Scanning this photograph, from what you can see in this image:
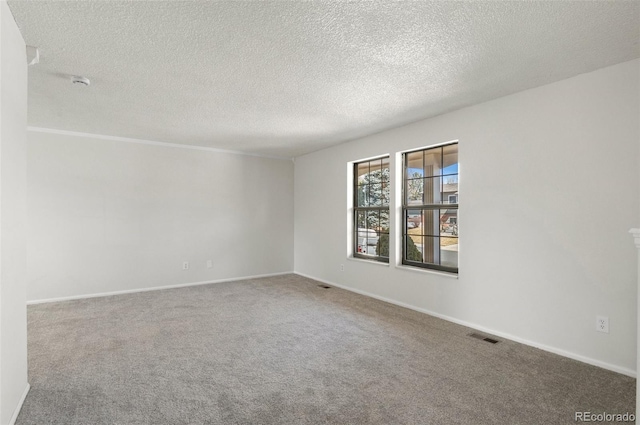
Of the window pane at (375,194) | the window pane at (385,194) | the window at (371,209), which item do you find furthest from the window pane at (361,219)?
the window pane at (385,194)

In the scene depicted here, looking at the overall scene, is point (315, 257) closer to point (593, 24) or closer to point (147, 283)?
point (147, 283)

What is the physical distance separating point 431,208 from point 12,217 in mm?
3876

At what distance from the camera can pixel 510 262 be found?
128 inches

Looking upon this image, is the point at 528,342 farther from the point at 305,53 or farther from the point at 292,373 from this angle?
the point at 305,53

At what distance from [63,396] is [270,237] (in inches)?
173

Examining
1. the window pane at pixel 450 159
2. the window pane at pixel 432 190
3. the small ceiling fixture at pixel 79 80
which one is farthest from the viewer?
the window pane at pixel 432 190

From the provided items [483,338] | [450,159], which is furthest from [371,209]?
[483,338]

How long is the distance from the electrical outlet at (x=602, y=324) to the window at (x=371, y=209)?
2544mm

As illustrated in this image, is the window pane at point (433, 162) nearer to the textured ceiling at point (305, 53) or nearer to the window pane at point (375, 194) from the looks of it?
the textured ceiling at point (305, 53)

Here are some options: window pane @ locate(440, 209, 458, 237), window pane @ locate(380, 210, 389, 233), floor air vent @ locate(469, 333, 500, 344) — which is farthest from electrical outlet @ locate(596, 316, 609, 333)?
window pane @ locate(380, 210, 389, 233)

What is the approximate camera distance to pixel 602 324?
2.64m

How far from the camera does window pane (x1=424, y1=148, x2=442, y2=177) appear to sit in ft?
13.5

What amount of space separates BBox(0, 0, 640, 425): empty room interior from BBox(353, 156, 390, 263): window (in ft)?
0.10

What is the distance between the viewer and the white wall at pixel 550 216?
8.44 ft
